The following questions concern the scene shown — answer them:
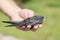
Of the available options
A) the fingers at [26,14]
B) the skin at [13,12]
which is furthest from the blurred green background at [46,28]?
the fingers at [26,14]

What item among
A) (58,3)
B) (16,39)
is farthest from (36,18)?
A: (58,3)

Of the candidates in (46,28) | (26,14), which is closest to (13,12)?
(26,14)

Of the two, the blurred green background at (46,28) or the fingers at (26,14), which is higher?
the fingers at (26,14)

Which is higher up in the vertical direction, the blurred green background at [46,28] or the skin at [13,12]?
the skin at [13,12]

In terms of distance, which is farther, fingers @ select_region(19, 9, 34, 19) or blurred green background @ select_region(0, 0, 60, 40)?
blurred green background @ select_region(0, 0, 60, 40)

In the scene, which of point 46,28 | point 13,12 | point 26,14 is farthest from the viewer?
point 46,28

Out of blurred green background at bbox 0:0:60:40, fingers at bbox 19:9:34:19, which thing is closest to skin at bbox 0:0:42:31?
fingers at bbox 19:9:34:19

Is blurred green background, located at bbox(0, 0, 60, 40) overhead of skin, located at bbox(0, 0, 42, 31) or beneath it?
beneath

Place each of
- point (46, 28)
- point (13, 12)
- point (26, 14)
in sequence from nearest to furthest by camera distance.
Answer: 1. point (26, 14)
2. point (13, 12)
3. point (46, 28)

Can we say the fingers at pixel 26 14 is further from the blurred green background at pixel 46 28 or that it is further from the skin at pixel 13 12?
the blurred green background at pixel 46 28

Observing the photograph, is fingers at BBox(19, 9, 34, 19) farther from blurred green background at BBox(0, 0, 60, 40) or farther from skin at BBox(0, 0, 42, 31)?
blurred green background at BBox(0, 0, 60, 40)

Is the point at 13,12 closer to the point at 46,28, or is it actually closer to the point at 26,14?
the point at 26,14

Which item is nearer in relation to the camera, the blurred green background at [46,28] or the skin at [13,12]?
the skin at [13,12]

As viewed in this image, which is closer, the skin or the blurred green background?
the skin
